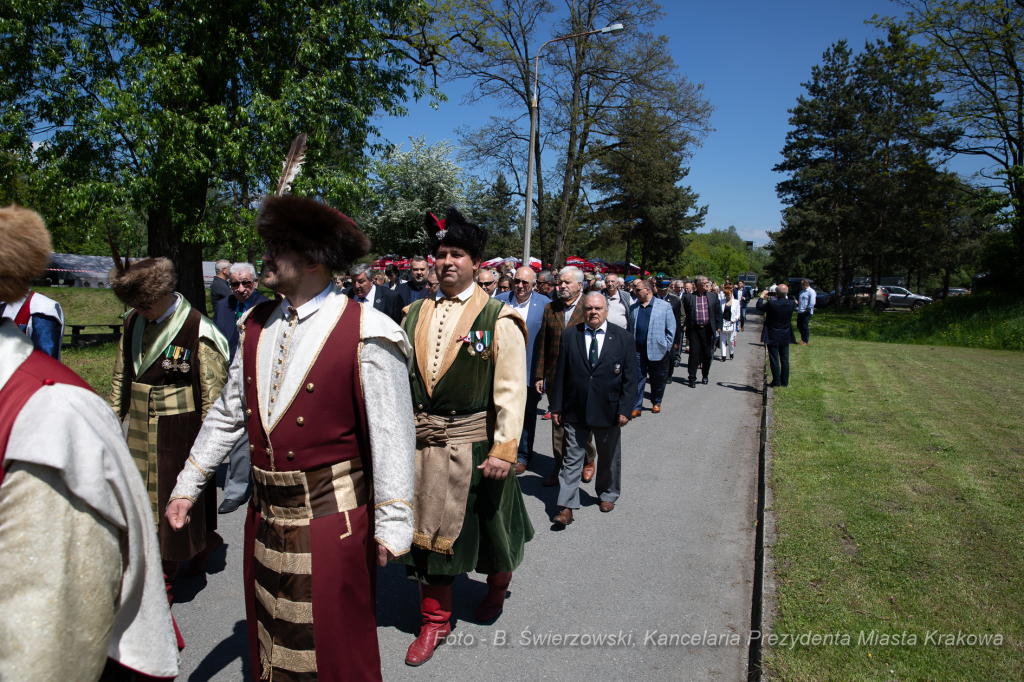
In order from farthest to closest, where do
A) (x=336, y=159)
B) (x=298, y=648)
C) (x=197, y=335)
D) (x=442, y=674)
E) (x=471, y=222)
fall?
1. (x=336, y=159)
2. (x=197, y=335)
3. (x=471, y=222)
4. (x=442, y=674)
5. (x=298, y=648)

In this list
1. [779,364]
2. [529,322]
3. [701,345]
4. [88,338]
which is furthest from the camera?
[88,338]

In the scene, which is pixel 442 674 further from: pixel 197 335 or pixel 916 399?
pixel 916 399

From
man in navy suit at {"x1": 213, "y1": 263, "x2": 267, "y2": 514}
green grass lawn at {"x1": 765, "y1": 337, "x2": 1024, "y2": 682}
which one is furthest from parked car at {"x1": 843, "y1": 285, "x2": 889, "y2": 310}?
man in navy suit at {"x1": 213, "y1": 263, "x2": 267, "y2": 514}

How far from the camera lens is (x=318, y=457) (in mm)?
2182

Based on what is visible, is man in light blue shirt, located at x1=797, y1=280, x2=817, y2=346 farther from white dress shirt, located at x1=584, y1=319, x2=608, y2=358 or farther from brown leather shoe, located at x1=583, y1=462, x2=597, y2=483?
white dress shirt, located at x1=584, y1=319, x2=608, y2=358

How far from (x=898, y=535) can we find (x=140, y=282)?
18.6ft

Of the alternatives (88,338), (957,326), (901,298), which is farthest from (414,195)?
(901,298)

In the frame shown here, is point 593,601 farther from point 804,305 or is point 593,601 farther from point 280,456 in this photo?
point 804,305

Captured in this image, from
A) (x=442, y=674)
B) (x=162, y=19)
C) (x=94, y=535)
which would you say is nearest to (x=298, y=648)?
(x=94, y=535)

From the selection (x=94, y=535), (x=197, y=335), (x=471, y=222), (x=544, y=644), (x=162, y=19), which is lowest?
(x=544, y=644)

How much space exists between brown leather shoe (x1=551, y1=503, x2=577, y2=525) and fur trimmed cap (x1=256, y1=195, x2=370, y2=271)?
11.6 feet

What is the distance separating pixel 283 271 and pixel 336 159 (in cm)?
1285

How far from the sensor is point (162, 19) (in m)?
11.5

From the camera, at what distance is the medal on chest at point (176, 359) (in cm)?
369
